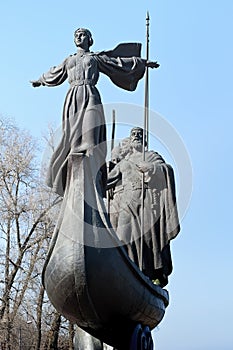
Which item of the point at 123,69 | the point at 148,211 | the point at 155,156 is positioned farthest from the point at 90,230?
the point at 155,156

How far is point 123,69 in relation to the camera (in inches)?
318

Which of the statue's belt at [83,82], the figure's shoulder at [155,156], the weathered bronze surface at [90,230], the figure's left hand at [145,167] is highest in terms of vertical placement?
the figure's shoulder at [155,156]

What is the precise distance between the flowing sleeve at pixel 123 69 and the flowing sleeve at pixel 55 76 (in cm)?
41

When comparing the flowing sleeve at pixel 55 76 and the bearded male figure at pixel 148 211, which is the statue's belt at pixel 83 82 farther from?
the bearded male figure at pixel 148 211

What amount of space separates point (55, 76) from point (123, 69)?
2.46ft

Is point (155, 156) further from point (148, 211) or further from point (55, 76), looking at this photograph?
point (55, 76)

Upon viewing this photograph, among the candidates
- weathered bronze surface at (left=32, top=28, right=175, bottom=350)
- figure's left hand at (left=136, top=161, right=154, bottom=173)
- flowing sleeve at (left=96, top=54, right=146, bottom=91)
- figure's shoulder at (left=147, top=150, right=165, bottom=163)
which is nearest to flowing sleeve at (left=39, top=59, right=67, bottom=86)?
weathered bronze surface at (left=32, top=28, right=175, bottom=350)

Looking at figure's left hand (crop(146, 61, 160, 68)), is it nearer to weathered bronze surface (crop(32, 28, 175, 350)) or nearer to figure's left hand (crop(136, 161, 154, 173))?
weathered bronze surface (crop(32, 28, 175, 350))

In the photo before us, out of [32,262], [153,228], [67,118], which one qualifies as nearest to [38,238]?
[32,262]

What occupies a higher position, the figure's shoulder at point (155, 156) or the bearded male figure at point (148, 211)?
the figure's shoulder at point (155, 156)

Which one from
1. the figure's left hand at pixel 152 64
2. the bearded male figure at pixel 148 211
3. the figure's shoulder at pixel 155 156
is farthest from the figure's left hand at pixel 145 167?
the figure's left hand at pixel 152 64

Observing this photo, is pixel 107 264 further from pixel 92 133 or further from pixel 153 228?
pixel 153 228

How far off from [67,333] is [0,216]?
202 inches

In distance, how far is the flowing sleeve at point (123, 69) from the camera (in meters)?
7.98
